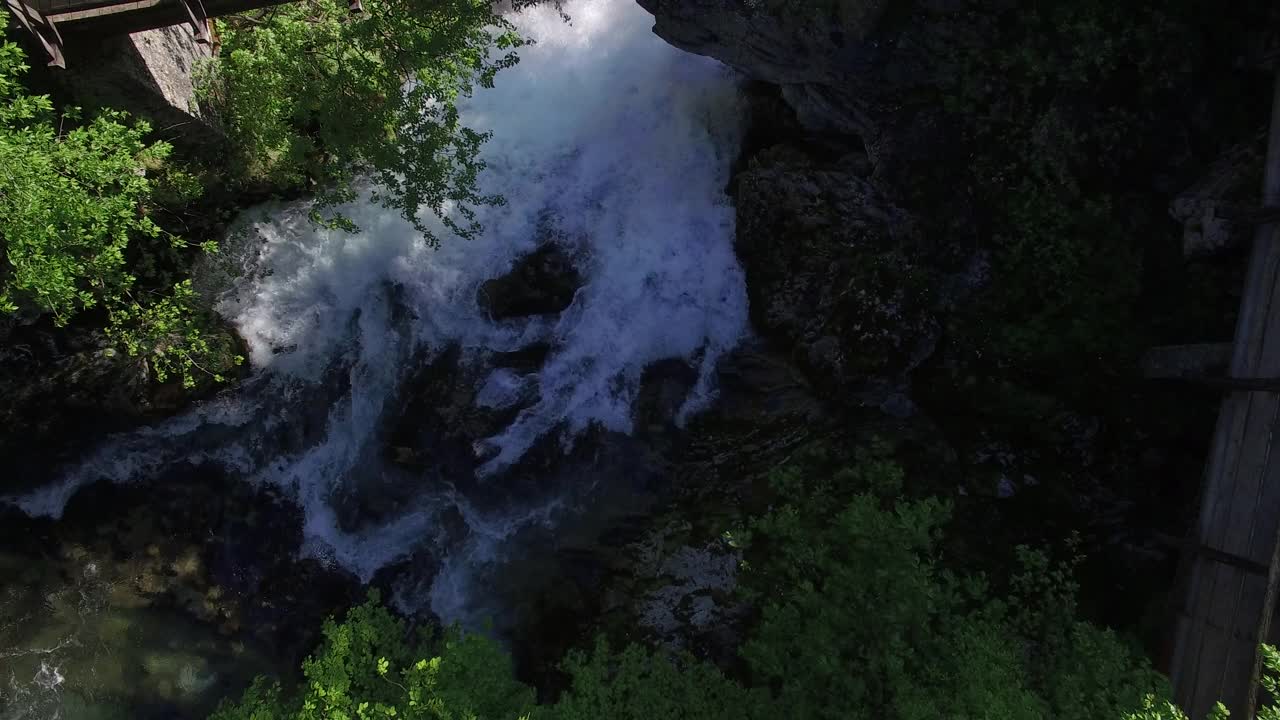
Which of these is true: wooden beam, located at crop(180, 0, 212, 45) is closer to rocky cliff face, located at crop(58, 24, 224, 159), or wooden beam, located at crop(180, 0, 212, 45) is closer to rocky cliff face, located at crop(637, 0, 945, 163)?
rocky cliff face, located at crop(58, 24, 224, 159)

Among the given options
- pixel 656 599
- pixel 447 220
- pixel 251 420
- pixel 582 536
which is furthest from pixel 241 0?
pixel 656 599

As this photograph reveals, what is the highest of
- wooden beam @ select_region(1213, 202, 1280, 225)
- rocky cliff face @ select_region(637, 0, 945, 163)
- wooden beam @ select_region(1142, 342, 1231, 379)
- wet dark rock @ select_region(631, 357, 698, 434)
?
rocky cliff face @ select_region(637, 0, 945, 163)

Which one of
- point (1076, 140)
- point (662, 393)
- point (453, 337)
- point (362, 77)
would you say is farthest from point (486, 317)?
point (1076, 140)

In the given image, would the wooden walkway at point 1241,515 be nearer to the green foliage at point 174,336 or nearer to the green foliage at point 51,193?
the green foliage at point 174,336

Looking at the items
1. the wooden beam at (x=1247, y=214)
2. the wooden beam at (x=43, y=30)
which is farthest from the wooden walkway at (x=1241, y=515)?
the wooden beam at (x=43, y=30)

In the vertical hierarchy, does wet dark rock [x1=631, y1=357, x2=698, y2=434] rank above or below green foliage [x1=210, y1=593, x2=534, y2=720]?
above

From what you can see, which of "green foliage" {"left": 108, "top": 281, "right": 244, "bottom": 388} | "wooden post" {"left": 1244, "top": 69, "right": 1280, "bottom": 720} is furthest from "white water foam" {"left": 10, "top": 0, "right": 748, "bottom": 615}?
"wooden post" {"left": 1244, "top": 69, "right": 1280, "bottom": 720}

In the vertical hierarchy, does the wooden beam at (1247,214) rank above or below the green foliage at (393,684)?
above

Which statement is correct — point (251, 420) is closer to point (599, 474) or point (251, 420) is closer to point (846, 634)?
point (599, 474)
